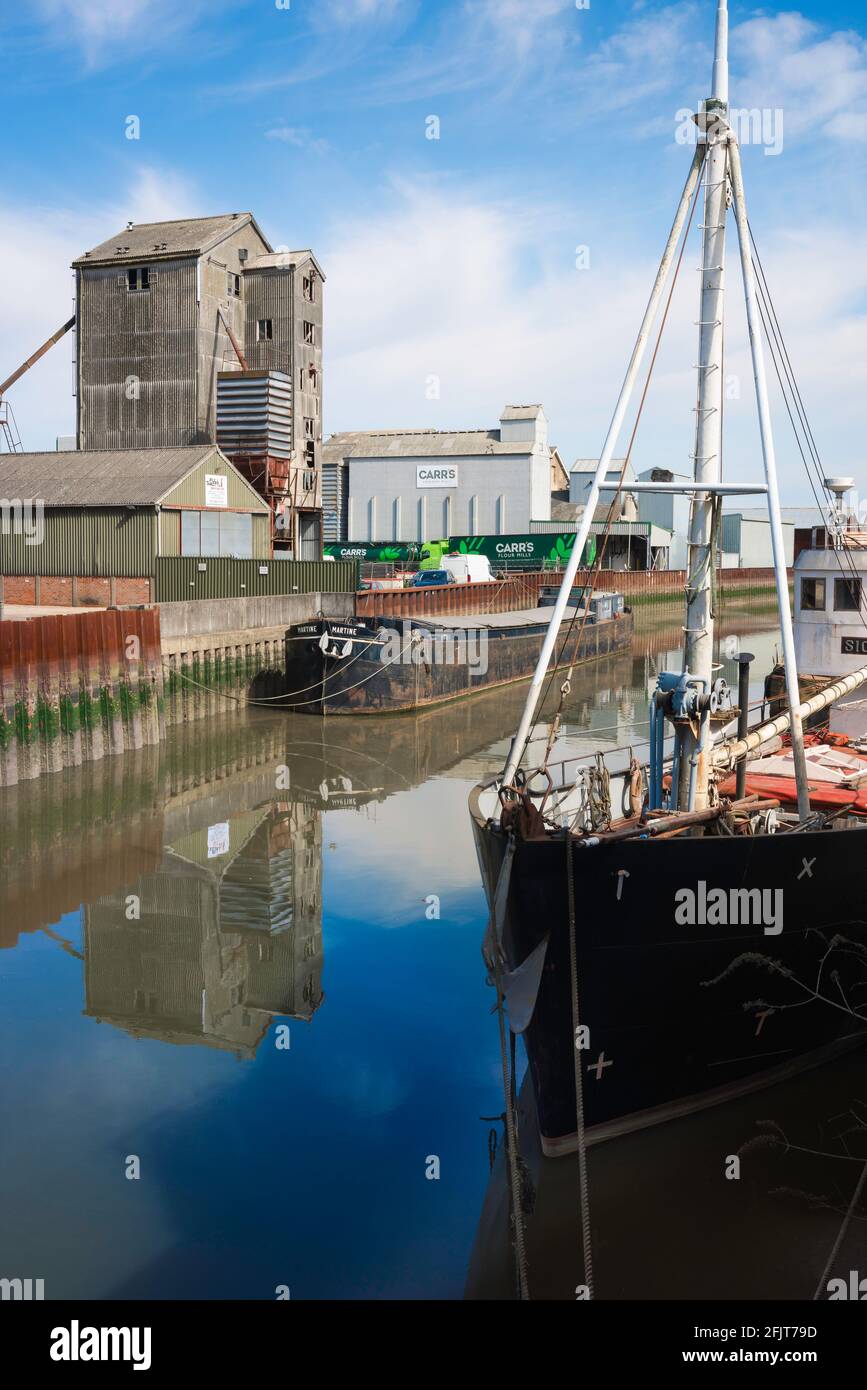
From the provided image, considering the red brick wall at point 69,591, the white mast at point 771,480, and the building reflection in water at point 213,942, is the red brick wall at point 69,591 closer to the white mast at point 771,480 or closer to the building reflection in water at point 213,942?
the building reflection in water at point 213,942

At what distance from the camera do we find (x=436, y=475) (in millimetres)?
67250

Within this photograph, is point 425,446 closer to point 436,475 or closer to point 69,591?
point 436,475

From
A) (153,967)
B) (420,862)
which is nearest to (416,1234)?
(153,967)

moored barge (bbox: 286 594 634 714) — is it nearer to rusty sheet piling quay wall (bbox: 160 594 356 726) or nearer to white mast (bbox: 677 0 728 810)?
rusty sheet piling quay wall (bbox: 160 594 356 726)

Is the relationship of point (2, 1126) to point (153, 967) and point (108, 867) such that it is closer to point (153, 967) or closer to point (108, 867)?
point (153, 967)

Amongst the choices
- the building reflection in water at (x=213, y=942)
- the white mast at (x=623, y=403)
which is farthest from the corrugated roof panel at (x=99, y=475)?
the white mast at (x=623, y=403)

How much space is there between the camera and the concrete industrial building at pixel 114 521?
3358 cm

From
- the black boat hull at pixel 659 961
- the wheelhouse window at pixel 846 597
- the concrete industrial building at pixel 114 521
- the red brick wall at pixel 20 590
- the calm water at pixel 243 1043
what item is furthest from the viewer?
the red brick wall at pixel 20 590

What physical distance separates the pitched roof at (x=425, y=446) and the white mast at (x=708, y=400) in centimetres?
5592

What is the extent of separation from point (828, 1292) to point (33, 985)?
29.9 ft

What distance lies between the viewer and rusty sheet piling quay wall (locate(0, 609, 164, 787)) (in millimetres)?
21609

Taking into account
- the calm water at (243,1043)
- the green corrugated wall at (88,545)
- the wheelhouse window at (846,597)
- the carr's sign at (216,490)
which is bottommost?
the calm water at (243,1043)

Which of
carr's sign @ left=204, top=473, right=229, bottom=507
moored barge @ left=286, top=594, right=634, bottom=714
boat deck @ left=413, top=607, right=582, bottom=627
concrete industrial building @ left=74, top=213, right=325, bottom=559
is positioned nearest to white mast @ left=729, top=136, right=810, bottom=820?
moored barge @ left=286, top=594, right=634, bottom=714
